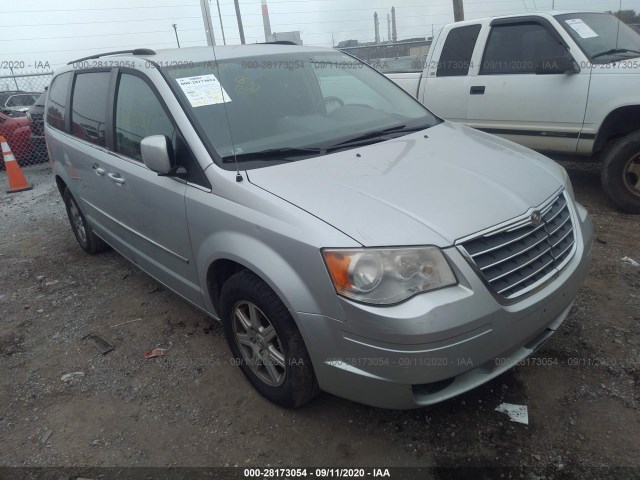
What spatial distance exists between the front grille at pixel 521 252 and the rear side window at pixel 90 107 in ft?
9.15

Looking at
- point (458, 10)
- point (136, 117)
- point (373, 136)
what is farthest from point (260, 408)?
point (458, 10)

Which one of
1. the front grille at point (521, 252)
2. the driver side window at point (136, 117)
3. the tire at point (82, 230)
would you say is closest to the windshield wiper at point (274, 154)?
the driver side window at point (136, 117)

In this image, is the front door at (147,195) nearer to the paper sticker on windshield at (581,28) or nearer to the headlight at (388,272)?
the headlight at (388,272)

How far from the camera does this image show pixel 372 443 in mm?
2264

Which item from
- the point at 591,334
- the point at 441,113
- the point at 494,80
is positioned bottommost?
the point at 591,334

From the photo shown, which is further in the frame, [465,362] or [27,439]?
[27,439]

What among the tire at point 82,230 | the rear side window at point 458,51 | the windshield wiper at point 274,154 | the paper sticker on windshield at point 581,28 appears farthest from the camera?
the rear side window at point 458,51

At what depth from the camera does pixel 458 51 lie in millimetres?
5484

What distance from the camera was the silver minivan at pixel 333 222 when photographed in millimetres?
1885

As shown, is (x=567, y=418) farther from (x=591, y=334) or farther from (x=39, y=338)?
(x=39, y=338)

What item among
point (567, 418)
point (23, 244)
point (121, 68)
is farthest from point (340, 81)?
point (23, 244)

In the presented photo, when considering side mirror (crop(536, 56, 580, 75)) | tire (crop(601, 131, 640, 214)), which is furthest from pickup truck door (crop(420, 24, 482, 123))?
tire (crop(601, 131, 640, 214))

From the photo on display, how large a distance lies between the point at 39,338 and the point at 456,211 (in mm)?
3109

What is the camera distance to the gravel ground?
7.16ft
